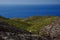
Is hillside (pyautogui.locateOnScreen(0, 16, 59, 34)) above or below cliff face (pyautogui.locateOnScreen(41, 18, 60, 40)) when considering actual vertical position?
above

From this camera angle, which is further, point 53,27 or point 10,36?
point 53,27

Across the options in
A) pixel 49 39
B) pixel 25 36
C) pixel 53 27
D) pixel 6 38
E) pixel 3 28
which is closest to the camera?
pixel 6 38

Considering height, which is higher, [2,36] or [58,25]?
[58,25]

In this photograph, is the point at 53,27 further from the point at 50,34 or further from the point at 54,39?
the point at 54,39

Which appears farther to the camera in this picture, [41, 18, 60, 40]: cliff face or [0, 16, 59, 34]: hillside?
[0, 16, 59, 34]: hillside

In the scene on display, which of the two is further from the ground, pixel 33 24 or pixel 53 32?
pixel 33 24

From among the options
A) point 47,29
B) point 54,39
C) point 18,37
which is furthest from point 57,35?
point 18,37

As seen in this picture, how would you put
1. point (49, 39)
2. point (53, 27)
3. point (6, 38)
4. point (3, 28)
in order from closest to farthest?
point (6, 38) < point (49, 39) < point (3, 28) < point (53, 27)

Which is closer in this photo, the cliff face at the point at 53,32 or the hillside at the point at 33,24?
the cliff face at the point at 53,32

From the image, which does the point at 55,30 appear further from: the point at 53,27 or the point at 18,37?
the point at 18,37

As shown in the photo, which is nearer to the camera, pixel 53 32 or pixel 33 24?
pixel 53 32

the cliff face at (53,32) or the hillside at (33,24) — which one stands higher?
the hillside at (33,24)
